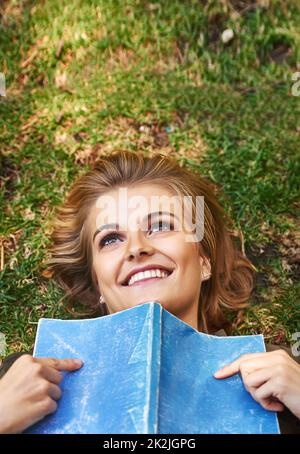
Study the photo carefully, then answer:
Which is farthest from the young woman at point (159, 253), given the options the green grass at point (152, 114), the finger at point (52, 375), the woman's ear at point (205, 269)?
the finger at point (52, 375)

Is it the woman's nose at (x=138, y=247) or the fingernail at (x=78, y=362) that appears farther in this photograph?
the woman's nose at (x=138, y=247)

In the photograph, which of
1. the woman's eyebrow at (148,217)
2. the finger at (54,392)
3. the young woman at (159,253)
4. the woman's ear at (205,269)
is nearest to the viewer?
the finger at (54,392)

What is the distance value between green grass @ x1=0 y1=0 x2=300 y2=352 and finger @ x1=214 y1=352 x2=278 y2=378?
2.86 feet

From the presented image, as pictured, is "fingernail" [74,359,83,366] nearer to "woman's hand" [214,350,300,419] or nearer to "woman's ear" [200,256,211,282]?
"woman's hand" [214,350,300,419]

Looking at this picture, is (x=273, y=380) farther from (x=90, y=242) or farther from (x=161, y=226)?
(x=90, y=242)

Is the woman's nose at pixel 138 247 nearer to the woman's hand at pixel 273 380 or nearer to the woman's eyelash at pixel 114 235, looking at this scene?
the woman's eyelash at pixel 114 235

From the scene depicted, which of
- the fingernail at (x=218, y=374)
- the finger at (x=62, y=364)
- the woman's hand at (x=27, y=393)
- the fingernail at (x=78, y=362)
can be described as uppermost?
the fingernail at (x=78, y=362)

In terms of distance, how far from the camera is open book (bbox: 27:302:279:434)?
2092 mm

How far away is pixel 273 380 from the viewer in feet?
7.23

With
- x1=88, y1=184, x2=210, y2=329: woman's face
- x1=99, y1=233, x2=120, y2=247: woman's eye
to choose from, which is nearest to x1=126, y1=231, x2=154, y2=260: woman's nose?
x1=88, y1=184, x2=210, y2=329: woman's face

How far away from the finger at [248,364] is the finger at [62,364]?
0.53m

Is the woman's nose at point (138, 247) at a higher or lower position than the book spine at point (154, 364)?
higher

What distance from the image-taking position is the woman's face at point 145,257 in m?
2.54

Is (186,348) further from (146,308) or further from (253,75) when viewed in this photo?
(253,75)
